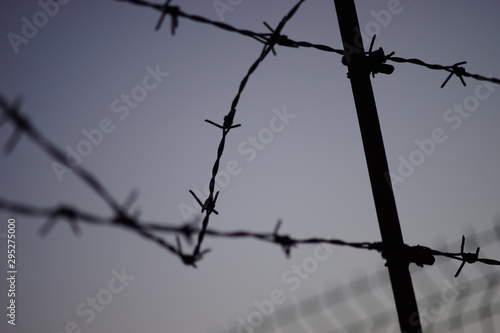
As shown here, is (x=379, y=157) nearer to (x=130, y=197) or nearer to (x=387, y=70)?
(x=387, y=70)

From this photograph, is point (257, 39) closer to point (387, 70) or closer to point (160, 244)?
point (387, 70)

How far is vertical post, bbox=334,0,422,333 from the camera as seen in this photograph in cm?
194

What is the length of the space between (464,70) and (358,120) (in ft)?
2.09

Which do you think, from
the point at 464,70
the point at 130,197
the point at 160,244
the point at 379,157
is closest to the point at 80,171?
the point at 130,197

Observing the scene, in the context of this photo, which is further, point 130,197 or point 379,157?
point 379,157

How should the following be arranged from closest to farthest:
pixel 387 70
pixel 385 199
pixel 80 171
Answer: pixel 80 171 < pixel 385 199 < pixel 387 70

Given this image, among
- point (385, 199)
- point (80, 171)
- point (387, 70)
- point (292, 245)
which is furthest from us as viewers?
point (387, 70)

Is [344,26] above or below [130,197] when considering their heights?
above

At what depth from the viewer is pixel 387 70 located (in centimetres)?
224

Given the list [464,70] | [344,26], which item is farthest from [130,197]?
[464,70]

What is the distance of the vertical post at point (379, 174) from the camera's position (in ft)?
6.36

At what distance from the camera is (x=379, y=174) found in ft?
6.81

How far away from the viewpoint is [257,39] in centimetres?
198

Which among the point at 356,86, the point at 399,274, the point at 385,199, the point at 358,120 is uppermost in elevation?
the point at 356,86
